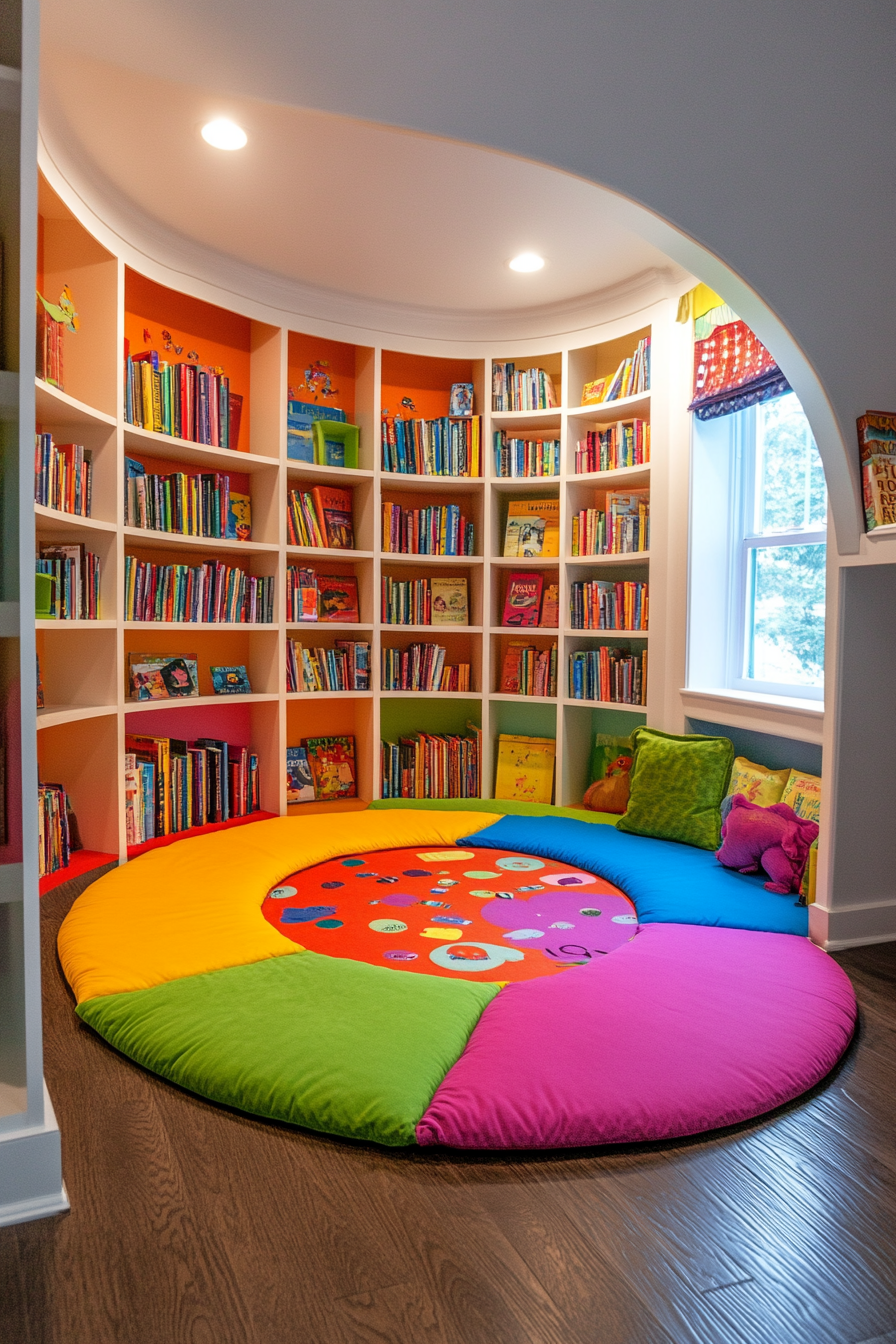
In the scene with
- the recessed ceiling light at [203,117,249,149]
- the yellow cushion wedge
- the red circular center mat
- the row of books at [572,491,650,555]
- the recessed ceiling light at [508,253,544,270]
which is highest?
the recessed ceiling light at [508,253,544,270]

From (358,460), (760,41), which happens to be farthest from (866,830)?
(358,460)

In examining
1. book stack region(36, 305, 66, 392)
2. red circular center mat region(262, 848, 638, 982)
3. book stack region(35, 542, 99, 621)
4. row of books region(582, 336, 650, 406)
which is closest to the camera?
red circular center mat region(262, 848, 638, 982)

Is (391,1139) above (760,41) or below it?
below

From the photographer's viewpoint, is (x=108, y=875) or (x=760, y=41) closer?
(x=760, y=41)

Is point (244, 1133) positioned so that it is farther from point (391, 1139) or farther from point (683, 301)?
point (683, 301)

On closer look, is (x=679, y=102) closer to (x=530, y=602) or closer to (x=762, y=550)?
(x=762, y=550)

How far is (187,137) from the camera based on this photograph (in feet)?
9.17

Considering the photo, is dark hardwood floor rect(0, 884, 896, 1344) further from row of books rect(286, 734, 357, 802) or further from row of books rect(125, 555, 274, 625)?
row of books rect(286, 734, 357, 802)

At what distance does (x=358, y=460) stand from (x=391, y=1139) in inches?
137

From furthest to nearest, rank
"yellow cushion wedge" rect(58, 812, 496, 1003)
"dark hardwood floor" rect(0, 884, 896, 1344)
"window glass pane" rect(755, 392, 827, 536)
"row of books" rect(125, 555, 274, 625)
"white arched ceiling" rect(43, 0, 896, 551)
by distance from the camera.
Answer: "row of books" rect(125, 555, 274, 625), "window glass pane" rect(755, 392, 827, 536), "yellow cushion wedge" rect(58, 812, 496, 1003), "white arched ceiling" rect(43, 0, 896, 551), "dark hardwood floor" rect(0, 884, 896, 1344)

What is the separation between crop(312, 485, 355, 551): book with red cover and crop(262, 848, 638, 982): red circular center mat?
1.68 m

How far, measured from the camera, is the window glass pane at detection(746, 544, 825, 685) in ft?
11.6

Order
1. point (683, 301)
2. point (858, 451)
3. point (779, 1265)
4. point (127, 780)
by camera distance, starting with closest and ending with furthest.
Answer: point (779, 1265) < point (858, 451) < point (127, 780) < point (683, 301)

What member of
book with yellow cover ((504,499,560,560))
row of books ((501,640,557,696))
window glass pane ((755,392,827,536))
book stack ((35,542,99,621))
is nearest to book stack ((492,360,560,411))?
book with yellow cover ((504,499,560,560))
